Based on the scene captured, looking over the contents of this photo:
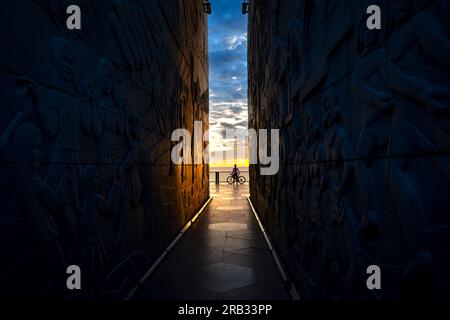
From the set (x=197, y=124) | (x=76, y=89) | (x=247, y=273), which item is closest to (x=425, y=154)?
(x=76, y=89)

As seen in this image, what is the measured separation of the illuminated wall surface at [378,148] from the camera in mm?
1175

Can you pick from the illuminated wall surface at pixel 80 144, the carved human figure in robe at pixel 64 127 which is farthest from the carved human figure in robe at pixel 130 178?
the carved human figure in robe at pixel 64 127

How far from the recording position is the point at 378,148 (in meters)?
1.54

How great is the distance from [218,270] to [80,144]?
2912mm

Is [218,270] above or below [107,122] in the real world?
below

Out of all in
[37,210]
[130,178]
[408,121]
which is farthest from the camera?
[130,178]

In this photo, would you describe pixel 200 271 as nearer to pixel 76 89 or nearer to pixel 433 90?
pixel 76 89

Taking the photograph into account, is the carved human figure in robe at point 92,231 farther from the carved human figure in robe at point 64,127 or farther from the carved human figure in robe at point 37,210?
the carved human figure in robe at point 37,210

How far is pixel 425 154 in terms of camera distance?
1226 millimetres

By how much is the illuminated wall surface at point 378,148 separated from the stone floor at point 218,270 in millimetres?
950

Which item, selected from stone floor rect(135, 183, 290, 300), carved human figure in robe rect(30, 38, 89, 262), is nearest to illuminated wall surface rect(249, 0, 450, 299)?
stone floor rect(135, 183, 290, 300)

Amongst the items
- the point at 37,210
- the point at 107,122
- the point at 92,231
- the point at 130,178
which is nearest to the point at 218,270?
the point at 130,178

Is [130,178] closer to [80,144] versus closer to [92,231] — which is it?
[92,231]

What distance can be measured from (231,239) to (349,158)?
450cm
